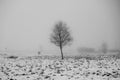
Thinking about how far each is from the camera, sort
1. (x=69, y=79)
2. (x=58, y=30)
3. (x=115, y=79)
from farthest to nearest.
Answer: (x=58, y=30)
(x=69, y=79)
(x=115, y=79)

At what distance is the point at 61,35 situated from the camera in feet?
73.2

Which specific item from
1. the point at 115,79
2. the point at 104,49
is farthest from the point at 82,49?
the point at 115,79

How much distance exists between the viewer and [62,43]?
22.8 meters

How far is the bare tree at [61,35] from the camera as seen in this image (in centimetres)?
2220

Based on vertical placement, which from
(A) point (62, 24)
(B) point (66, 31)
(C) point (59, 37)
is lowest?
(C) point (59, 37)

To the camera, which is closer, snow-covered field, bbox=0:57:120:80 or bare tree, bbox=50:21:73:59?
snow-covered field, bbox=0:57:120:80

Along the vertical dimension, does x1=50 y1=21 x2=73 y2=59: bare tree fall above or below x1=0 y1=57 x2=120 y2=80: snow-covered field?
above

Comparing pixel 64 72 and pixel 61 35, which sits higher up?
pixel 61 35

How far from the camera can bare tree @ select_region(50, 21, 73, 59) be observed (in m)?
22.2

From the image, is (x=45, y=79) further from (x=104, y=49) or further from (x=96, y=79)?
(x=104, y=49)

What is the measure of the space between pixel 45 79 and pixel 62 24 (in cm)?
1593

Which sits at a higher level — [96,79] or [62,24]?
[62,24]

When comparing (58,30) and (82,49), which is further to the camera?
(82,49)

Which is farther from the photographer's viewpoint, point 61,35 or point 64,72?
point 61,35
